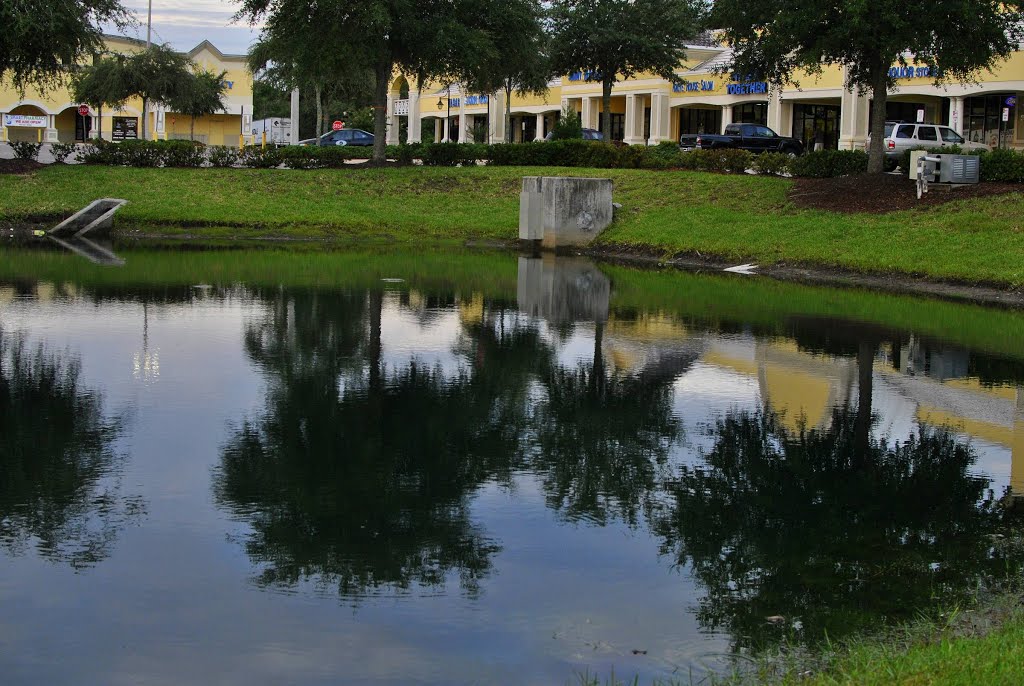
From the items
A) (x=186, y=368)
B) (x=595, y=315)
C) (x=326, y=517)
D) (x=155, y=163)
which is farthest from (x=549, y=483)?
(x=155, y=163)

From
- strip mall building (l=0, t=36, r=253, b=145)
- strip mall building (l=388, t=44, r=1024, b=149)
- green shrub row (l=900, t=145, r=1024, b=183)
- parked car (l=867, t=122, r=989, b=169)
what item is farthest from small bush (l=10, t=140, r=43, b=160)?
strip mall building (l=0, t=36, r=253, b=145)

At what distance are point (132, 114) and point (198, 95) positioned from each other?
68.1 ft

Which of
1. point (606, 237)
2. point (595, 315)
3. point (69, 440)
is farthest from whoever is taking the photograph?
point (606, 237)

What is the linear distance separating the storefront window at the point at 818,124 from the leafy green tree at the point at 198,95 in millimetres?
29864

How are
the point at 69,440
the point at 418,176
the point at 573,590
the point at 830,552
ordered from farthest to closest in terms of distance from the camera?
the point at 418,176
the point at 69,440
the point at 830,552
the point at 573,590

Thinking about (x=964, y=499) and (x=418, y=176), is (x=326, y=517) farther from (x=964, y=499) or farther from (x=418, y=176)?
(x=418, y=176)

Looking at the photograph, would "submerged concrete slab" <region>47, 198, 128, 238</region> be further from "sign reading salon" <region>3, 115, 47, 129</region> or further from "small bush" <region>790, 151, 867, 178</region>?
"sign reading salon" <region>3, 115, 47, 129</region>

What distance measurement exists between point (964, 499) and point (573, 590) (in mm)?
3641

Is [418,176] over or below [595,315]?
over

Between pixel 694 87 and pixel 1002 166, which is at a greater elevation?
pixel 694 87

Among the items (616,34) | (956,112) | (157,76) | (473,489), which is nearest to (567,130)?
(616,34)

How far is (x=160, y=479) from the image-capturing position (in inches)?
377

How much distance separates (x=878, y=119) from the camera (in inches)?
1314

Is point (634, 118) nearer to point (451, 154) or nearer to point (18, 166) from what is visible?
point (451, 154)
